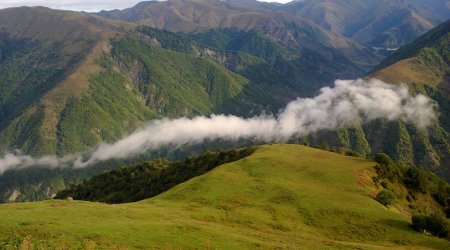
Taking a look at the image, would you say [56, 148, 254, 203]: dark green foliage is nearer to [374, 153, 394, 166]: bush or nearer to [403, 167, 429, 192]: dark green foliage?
[374, 153, 394, 166]: bush

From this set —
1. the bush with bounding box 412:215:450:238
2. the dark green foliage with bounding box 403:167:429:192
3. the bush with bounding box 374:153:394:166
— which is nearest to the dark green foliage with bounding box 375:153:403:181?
the bush with bounding box 374:153:394:166

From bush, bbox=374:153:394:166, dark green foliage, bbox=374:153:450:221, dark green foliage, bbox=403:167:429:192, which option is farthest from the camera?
bush, bbox=374:153:394:166

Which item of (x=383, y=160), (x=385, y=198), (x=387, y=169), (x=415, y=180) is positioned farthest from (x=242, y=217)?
(x=415, y=180)

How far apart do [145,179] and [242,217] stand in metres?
82.2

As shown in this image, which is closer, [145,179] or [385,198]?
[385,198]

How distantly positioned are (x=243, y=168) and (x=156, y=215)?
3510 centimetres

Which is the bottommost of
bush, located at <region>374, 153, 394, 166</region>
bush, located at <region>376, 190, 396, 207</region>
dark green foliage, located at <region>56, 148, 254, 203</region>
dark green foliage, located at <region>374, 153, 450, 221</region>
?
dark green foliage, located at <region>56, 148, 254, 203</region>

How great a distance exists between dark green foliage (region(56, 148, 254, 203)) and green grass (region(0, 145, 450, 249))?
29.1 meters

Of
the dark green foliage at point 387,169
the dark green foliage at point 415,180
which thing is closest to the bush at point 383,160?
the dark green foliage at point 387,169

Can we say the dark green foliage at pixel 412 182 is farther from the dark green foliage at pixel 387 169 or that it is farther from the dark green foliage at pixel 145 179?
the dark green foliage at pixel 145 179

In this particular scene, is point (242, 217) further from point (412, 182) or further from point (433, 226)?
point (412, 182)

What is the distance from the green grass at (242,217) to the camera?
45.4 meters

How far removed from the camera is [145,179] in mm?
139250

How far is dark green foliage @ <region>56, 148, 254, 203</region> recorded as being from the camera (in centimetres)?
11894
